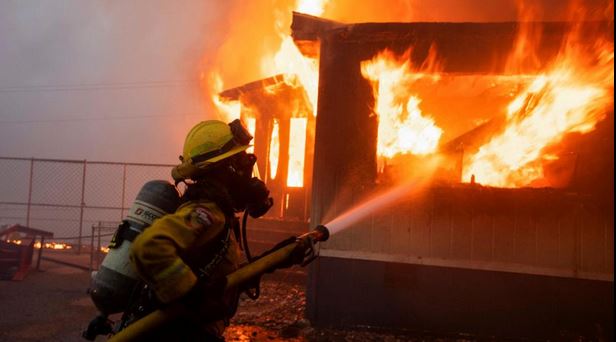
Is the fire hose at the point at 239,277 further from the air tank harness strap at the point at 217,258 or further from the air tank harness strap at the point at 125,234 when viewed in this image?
the air tank harness strap at the point at 125,234

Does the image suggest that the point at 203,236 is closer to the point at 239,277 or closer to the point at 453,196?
the point at 239,277

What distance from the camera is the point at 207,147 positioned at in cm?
247

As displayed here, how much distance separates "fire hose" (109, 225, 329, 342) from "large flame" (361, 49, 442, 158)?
4.44 meters

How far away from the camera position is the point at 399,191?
6.47m

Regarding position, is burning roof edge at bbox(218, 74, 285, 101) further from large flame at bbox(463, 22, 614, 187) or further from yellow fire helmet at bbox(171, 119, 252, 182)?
yellow fire helmet at bbox(171, 119, 252, 182)

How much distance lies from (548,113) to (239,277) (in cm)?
589

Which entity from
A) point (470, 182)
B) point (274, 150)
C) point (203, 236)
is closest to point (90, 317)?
point (203, 236)

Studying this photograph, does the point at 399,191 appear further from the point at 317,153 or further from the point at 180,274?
the point at 180,274

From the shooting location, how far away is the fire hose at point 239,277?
2.16 metres

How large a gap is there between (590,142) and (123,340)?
6.66 meters

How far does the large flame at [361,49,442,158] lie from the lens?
674 cm

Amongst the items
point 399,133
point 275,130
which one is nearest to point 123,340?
point 399,133

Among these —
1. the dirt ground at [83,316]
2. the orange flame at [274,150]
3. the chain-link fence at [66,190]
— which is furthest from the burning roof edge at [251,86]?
the dirt ground at [83,316]

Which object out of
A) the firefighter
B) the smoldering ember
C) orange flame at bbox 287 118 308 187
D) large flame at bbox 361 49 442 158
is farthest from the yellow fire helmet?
orange flame at bbox 287 118 308 187
